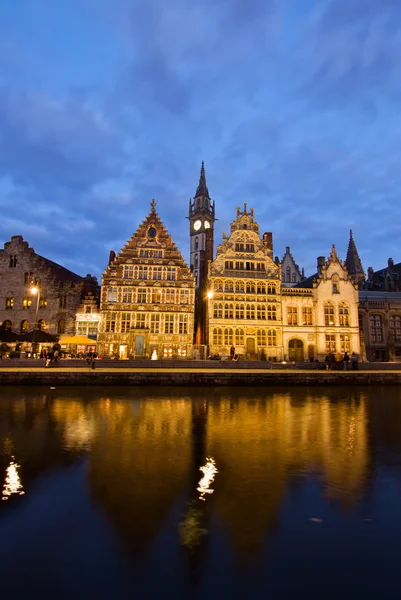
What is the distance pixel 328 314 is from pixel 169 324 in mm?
22281

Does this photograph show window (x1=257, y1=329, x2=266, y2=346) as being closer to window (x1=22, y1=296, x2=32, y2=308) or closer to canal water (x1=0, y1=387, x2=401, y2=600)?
window (x1=22, y1=296, x2=32, y2=308)

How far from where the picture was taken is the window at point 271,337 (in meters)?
48.8

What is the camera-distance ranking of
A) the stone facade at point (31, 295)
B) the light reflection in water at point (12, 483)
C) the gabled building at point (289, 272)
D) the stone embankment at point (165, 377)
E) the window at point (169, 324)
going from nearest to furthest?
1. the light reflection in water at point (12, 483)
2. the stone embankment at point (165, 377)
3. the window at point (169, 324)
4. the stone facade at point (31, 295)
5. the gabled building at point (289, 272)

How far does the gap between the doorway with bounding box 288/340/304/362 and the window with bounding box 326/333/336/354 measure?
11.7 feet

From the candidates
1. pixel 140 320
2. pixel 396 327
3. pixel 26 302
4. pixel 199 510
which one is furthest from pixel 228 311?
pixel 199 510

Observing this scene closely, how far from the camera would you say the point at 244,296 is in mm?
49219

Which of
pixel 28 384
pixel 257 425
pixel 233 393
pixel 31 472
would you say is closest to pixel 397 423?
pixel 257 425

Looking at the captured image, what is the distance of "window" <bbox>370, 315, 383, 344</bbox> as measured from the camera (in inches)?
2167

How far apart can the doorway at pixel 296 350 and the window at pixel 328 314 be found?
4789mm

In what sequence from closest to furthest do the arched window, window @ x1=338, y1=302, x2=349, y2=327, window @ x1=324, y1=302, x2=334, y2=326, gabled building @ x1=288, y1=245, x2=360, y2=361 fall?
the arched window, gabled building @ x1=288, y1=245, x2=360, y2=361, window @ x1=324, y1=302, x2=334, y2=326, window @ x1=338, y1=302, x2=349, y2=327

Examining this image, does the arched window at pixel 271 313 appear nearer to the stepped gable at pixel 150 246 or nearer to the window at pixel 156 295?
the stepped gable at pixel 150 246

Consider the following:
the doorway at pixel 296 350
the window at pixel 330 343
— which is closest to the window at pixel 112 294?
the doorway at pixel 296 350

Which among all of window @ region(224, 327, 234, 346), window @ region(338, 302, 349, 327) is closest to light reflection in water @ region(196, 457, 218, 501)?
window @ region(224, 327, 234, 346)

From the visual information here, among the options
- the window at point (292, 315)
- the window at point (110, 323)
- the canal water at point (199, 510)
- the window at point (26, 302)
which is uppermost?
the window at point (26, 302)
